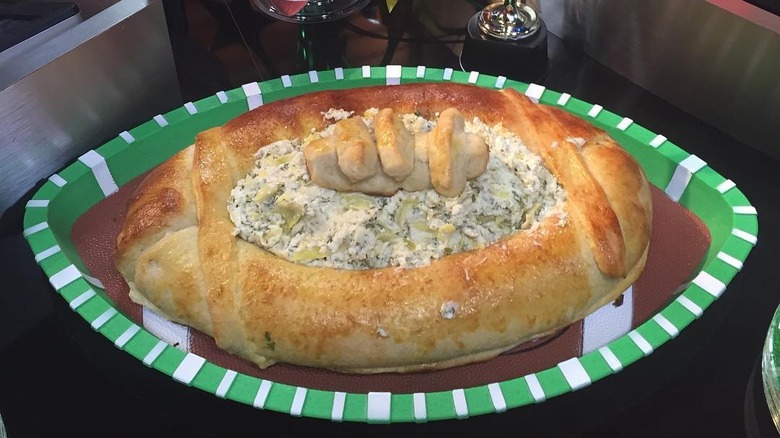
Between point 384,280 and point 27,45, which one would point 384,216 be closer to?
point 384,280

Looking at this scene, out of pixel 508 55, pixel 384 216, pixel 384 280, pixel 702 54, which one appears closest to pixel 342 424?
pixel 384 280

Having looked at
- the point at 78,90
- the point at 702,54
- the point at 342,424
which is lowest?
the point at 342,424

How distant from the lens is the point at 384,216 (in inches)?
52.9

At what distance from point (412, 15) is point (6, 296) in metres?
1.59

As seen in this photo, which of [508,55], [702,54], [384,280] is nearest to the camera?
[384,280]

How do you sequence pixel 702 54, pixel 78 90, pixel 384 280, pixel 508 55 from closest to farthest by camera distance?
1. pixel 384 280
2. pixel 78 90
3. pixel 702 54
4. pixel 508 55

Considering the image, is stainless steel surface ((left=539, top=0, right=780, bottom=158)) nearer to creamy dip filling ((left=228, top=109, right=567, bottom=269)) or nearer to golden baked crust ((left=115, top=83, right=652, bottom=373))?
golden baked crust ((left=115, top=83, right=652, bottom=373))

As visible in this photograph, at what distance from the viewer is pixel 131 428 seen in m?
1.28

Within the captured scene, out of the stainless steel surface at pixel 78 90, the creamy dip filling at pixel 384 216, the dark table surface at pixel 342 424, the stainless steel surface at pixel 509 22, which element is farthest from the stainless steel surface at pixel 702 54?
the stainless steel surface at pixel 78 90

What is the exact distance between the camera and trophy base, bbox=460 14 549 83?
6.76 feet

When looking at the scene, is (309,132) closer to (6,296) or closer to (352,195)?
(352,195)

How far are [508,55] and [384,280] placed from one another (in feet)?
3.53

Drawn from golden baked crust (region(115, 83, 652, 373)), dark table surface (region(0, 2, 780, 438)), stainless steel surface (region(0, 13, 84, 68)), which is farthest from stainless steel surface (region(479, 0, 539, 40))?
stainless steel surface (region(0, 13, 84, 68))

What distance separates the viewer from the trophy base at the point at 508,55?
81.1 inches
